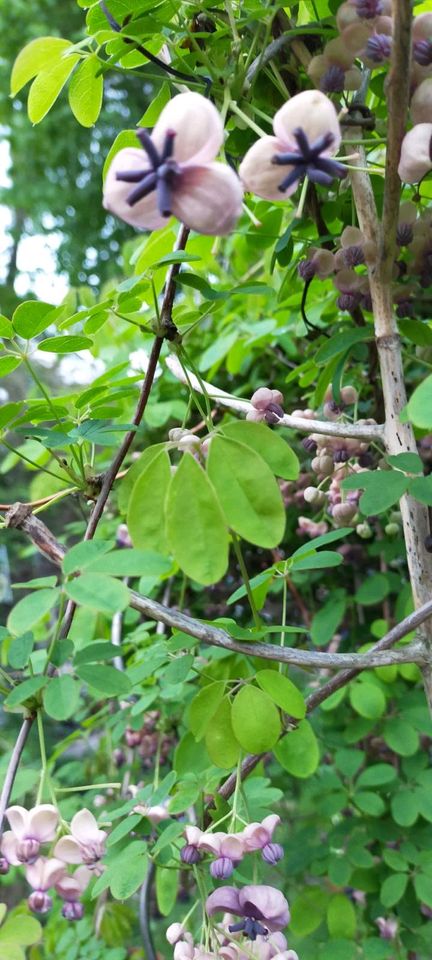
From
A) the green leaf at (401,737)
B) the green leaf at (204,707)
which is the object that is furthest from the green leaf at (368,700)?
the green leaf at (204,707)

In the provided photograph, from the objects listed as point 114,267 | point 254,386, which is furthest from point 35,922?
point 114,267

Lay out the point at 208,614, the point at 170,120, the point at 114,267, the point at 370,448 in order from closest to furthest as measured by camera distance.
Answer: the point at 170,120 → the point at 370,448 → the point at 208,614 → the point at 114,267

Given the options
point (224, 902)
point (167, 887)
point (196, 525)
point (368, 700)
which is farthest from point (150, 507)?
point (368, 700)

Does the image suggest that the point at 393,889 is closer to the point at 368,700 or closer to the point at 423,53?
the point at 368,700

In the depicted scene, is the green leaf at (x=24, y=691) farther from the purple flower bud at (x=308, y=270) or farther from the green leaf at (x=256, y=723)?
the purple flower bud at (x=308, y=270)

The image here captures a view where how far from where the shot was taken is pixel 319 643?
959mm

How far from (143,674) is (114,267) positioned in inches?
183

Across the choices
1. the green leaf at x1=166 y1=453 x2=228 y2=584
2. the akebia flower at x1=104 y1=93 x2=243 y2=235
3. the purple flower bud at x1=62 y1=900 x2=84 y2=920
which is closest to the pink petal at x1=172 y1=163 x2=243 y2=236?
the akebia flower at x1=104 y1=93 x2=243 y2=235

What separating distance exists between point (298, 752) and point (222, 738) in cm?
11

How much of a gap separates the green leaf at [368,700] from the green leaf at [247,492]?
557 millimetres

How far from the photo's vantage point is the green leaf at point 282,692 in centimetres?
49

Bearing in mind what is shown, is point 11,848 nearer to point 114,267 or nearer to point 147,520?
point 147,520

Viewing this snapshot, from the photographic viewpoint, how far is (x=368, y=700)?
88 cm

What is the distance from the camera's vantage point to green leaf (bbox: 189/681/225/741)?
515mm
